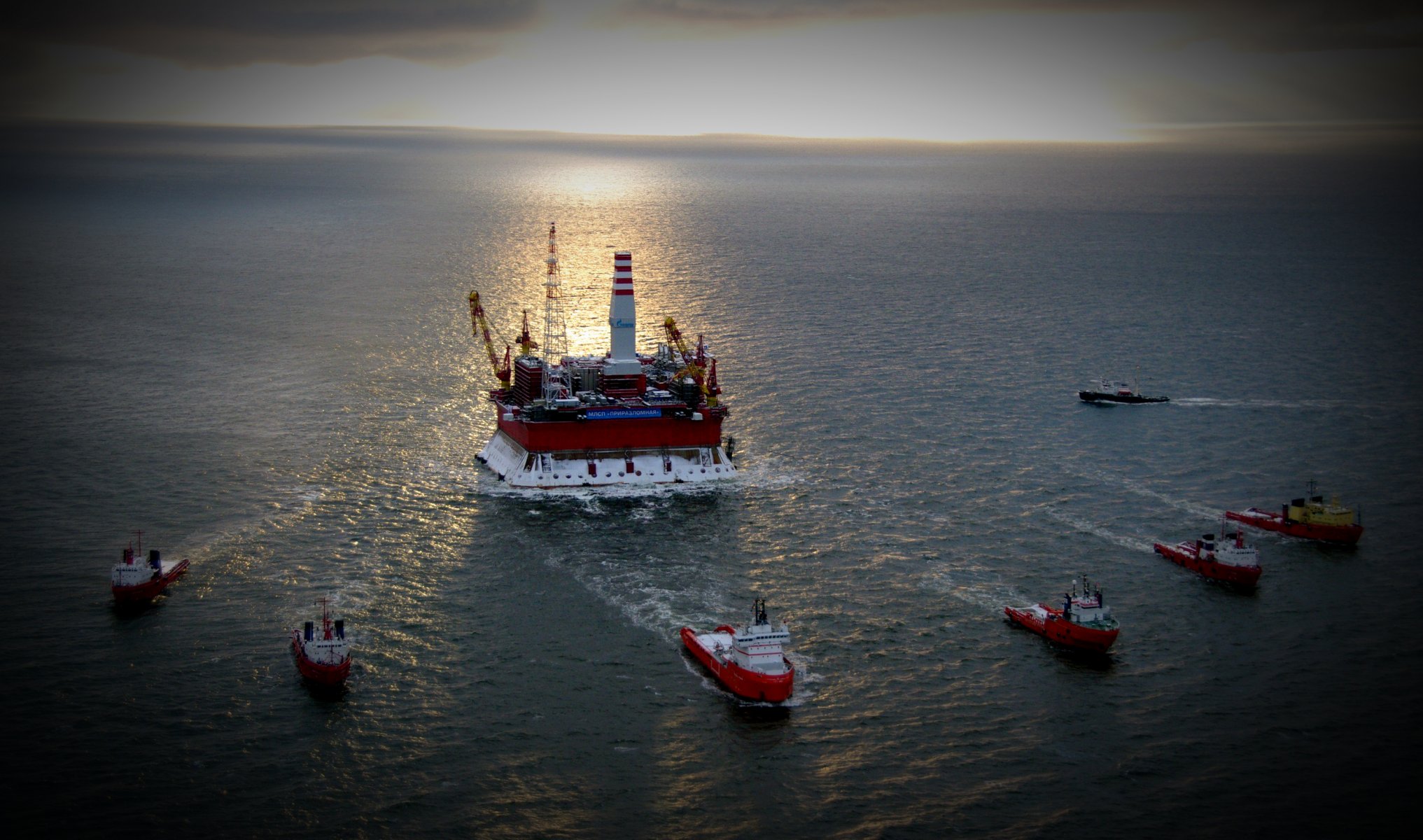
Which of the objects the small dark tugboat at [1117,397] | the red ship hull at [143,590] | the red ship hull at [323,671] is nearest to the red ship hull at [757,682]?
the red ship hull at [323,671]

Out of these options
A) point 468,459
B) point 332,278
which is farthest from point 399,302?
point 468,459

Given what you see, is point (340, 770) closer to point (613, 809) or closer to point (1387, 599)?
point (613, 809)

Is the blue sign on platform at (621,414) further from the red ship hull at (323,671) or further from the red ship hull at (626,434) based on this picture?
the red ship hull at (323,671)

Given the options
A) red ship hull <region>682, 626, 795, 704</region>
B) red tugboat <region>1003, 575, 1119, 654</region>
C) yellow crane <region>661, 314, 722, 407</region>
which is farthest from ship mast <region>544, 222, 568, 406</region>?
red tugboat <region>1003, 575, 1119, 654</region>

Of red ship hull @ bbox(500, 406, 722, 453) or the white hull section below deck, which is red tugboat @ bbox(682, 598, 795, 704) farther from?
red ship hull @ bbox(500, 406, 722, 453)

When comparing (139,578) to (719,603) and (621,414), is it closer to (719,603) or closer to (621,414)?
(719,603)

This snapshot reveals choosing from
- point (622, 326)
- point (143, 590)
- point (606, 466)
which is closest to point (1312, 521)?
point (606, 466)
